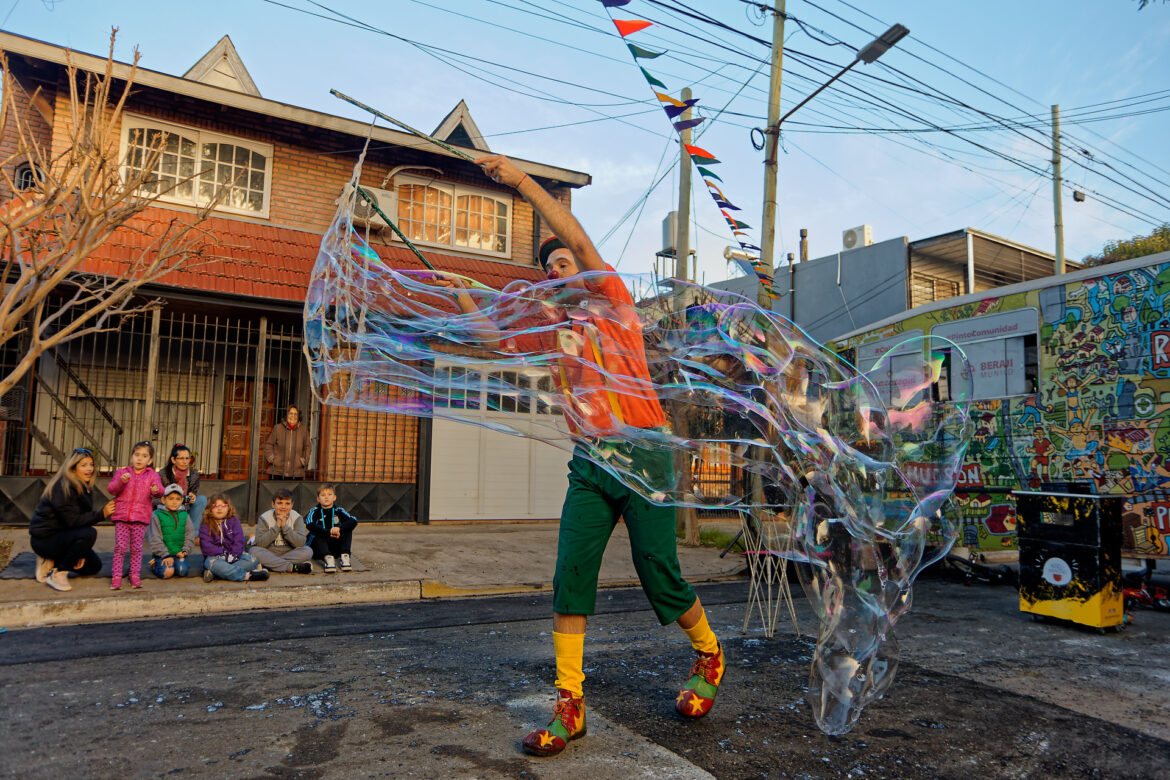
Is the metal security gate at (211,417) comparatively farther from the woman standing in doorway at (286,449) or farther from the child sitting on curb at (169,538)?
the child sitting on curb at (169,538)

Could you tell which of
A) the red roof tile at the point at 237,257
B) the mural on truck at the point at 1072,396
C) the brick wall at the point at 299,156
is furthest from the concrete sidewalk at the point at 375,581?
the brick wall at the point at 299,156

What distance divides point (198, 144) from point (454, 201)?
447 centimetres

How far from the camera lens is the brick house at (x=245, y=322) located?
10953 mm

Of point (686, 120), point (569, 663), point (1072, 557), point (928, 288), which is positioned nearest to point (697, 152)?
point (686, 120)

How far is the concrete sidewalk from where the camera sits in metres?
6.34

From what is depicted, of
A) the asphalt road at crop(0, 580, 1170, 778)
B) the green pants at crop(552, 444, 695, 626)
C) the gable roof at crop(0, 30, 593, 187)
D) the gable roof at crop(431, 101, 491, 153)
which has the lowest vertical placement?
the asphalt road at crop(0, 580, 1170, 778)

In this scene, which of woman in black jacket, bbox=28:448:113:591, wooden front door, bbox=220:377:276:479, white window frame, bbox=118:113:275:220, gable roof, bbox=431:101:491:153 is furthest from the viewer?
gable roof, bbox=431:101:491:153

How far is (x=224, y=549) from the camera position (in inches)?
299

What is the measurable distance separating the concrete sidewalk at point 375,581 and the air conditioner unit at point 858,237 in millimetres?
15378

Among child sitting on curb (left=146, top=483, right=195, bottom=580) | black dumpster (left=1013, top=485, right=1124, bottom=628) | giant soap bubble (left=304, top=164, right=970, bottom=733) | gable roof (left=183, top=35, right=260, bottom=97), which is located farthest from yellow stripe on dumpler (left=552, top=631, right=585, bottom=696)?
gable roof (left=183, top=35, right=260, bottom=97)

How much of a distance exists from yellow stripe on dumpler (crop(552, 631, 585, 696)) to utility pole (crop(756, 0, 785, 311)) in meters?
8.39

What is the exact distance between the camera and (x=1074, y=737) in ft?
11.5

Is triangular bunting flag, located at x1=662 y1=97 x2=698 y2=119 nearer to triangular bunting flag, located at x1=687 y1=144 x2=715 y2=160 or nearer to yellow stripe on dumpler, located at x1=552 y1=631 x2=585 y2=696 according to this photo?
triangular bunting flag, located at x1=687 y1=144 x2=715 y2=160

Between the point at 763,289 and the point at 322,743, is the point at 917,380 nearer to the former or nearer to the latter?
the point at 322,743
